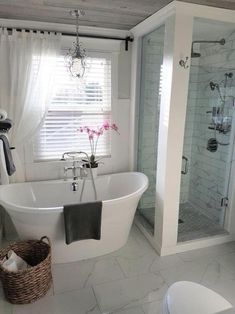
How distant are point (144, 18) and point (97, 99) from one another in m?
1.04

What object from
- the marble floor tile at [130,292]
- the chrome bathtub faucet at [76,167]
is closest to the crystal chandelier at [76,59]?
the chrome bathtub faucet at [76,167]

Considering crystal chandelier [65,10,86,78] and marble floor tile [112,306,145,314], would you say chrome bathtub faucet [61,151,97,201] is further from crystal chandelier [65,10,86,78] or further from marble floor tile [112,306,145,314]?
marble floor tile [112,306,145,314]

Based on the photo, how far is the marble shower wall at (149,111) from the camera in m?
2.79

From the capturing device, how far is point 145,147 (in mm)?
3133

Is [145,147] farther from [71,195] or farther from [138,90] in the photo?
[71,195]

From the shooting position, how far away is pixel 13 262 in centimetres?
201

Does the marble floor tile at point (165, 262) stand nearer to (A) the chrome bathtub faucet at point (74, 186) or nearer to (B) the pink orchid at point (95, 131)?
(A) the chrome bathtub faucet at point (74, 186)

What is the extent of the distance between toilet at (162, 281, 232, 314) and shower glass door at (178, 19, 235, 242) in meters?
1.31

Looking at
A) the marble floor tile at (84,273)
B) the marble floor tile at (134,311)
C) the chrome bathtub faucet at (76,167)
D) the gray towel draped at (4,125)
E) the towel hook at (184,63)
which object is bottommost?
the marble floor tile at (84,273)

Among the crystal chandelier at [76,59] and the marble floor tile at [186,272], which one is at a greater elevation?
the crystal chandelier at [76,59]

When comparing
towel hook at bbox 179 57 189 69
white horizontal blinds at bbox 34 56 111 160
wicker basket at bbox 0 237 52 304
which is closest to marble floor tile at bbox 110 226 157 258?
wicker basket at bbox 0 237 52 304

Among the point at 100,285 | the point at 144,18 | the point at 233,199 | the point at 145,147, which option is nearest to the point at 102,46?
the point at 144,18

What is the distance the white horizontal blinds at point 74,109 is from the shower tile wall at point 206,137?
1.09 m

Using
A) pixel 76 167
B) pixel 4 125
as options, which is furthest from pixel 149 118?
pixel 4 125
